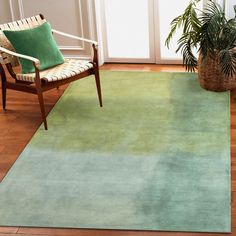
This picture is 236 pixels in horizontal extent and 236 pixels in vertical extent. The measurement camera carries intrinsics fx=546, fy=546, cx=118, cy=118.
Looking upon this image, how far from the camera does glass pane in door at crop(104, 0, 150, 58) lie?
569 cm

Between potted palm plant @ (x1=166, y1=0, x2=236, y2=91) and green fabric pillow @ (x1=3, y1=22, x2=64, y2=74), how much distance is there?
3.64ft

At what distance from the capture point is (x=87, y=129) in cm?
446

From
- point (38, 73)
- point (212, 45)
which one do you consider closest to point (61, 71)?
point (38, 73)

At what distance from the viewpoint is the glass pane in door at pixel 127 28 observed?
5691 millimetres

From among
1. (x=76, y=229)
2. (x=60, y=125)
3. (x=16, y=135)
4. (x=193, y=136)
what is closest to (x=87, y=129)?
(x=60, y=125)

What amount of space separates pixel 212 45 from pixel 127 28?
1.31m

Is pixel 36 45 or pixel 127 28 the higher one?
pixel 36 45

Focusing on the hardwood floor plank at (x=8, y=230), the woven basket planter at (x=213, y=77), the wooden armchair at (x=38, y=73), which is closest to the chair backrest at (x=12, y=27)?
the wooden armchair at (x=38, y=73)

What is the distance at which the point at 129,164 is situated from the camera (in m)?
3.90

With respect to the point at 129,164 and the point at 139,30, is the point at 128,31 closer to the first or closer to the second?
the point at 139,30

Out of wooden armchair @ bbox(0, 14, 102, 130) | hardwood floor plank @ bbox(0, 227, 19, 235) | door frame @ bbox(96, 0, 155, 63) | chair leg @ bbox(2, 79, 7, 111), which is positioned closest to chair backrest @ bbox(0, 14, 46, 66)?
A: wooden armchair @ bbox(0, 14, 102, 130)

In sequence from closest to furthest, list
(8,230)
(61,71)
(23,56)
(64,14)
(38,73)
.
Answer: (8,230) → (38,73) → (23,56) → (61,71) → (64,14)

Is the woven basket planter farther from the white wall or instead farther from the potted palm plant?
the white wall

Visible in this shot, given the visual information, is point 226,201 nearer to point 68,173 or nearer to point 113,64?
point 68,173
